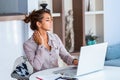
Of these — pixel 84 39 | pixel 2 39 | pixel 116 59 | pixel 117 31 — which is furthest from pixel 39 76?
pixel 117 31

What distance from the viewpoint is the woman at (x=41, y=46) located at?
2455 millimetres

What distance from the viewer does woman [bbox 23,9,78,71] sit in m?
2.46

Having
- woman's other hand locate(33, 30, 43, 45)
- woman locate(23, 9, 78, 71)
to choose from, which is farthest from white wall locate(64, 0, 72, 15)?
woman's other hand locate(33, 30, 43, 45)

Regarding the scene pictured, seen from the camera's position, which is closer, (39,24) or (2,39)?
(39,24)

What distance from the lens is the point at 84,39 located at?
4.06 m

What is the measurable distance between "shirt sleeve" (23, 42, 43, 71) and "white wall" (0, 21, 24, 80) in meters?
0.53

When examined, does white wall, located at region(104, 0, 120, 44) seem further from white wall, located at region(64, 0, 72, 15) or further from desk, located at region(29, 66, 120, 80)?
desk, located at region(29, 66, 120, 80)

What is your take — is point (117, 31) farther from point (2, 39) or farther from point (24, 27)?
point (2, 39)

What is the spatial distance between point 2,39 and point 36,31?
1.83 feet

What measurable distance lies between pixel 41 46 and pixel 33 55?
4.3 inches

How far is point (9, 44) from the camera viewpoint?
3.01 m

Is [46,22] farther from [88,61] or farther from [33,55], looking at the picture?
[88,61]

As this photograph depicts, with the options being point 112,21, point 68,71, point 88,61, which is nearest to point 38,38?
point 68,71

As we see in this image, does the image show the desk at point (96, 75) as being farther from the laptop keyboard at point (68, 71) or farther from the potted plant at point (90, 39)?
the potted plant at point (90, 39)
